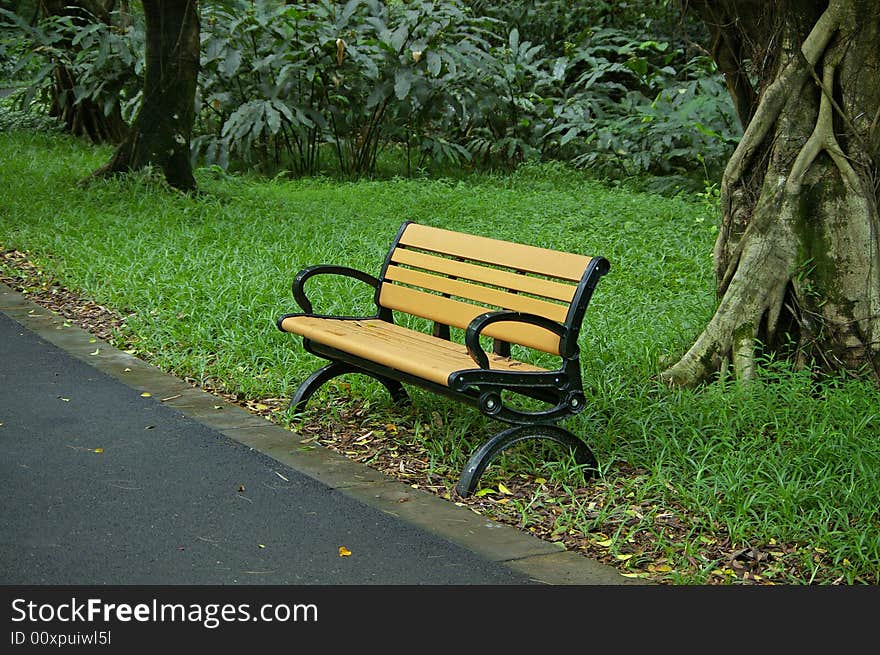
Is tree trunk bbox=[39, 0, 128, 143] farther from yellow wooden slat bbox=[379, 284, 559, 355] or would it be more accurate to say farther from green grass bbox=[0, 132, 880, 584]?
yellow wooden slat bbox=[379, 284, 559, 355]

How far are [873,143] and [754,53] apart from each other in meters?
0.80

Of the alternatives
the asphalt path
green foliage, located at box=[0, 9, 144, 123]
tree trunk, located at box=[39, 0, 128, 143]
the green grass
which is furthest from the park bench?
tree trunk, located at box=[39, 0, 128, 143]

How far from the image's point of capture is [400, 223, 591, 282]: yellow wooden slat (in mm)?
4840

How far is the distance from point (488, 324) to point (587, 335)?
2.36 meters

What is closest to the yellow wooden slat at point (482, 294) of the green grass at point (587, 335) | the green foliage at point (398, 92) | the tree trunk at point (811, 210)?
the green grass at point (587, 335)

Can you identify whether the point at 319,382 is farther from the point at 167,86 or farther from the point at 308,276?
the point at 167,86

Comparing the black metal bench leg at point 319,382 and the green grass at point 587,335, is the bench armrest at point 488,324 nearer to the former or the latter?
the green grass at point 587,335

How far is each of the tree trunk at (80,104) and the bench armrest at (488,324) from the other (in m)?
14.6

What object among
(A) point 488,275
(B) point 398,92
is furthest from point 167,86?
(A) point 488,275

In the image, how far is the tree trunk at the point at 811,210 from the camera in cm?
547

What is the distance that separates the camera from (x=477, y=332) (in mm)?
4461

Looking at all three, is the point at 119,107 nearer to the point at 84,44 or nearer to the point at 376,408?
the point at 84,44

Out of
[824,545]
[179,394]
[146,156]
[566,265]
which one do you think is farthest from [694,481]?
[146,156]

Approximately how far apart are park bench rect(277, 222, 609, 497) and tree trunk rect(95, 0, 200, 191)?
6931 millimetres
